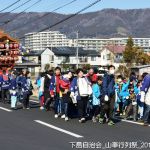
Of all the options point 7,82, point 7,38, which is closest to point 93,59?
point 7,38

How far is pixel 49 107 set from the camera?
18484mm

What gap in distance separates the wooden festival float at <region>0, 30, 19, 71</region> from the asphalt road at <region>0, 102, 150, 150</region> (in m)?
13.8

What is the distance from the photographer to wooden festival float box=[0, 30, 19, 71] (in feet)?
95.2

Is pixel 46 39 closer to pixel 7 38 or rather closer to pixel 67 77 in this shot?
pixel 7 38

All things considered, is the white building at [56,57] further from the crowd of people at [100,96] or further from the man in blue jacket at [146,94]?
the man in blue jacket at [146,94]

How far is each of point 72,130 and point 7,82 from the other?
32.8 ft

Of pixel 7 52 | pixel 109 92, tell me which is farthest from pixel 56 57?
pixel 109 92

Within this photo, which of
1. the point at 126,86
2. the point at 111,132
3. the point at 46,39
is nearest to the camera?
the point at 111,132

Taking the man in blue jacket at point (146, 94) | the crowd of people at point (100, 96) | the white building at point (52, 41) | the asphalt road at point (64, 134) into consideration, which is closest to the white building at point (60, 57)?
the white building at point (52, 41)

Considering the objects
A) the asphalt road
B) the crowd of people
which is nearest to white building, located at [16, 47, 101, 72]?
the crowd of people

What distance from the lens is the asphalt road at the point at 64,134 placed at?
10352 mm

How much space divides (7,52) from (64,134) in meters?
18.1

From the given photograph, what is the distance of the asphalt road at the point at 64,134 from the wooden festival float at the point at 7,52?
13802 millimetres

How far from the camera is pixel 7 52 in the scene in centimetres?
2941
